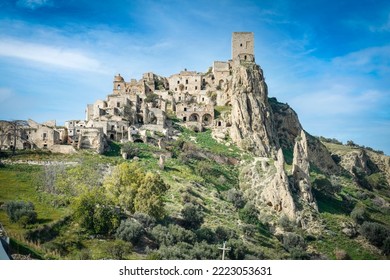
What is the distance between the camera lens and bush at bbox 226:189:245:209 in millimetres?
26031

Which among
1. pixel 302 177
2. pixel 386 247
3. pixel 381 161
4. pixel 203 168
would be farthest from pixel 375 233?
pixel 381 161

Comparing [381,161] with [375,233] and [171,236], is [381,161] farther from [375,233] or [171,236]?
[171,236]

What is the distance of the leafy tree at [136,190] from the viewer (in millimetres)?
20594

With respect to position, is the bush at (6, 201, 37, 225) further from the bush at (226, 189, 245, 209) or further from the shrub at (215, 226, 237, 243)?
the bush at (226, 189, 245, 209)

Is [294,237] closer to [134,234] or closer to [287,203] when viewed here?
[287,203]

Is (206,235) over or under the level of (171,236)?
under

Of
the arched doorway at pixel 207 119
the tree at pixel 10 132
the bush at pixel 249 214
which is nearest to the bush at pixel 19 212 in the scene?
the tree at pixel 10 132

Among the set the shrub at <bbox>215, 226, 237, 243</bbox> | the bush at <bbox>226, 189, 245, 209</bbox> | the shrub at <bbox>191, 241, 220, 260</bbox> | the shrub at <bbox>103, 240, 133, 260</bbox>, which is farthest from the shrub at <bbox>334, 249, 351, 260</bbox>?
the shrub at <bbox>103, 240, 133, 260</bbox>

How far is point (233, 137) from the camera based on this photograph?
116 feet

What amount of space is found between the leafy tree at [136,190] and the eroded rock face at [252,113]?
13090mm

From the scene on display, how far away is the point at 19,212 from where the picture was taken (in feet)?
48.5

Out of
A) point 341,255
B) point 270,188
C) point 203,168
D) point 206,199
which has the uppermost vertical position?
point 203,168

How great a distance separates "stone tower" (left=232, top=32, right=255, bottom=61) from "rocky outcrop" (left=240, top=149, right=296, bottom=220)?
11948 mm

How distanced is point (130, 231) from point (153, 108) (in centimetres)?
1973
